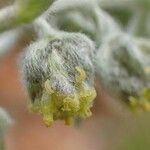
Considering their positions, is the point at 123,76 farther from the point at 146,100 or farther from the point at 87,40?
the point at 87,40

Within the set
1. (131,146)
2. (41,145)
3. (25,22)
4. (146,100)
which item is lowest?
(41,145)

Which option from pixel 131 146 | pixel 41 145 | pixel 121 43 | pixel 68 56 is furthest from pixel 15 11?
pixel 41 145

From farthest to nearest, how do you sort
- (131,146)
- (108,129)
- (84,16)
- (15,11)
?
(108,129) → (131,146) → (84,16) → (15,11)

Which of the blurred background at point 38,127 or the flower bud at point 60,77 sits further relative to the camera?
the blurred background at point 38,127

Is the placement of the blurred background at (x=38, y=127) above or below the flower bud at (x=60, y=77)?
below

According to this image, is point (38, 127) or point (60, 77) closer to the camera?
point (60, 77)

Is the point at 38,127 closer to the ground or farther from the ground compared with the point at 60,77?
closer to the ground

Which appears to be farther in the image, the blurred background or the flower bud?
the blurred background

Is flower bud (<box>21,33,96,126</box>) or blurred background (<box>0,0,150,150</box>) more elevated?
flower bud (<box>21,33,96,126</box>)
